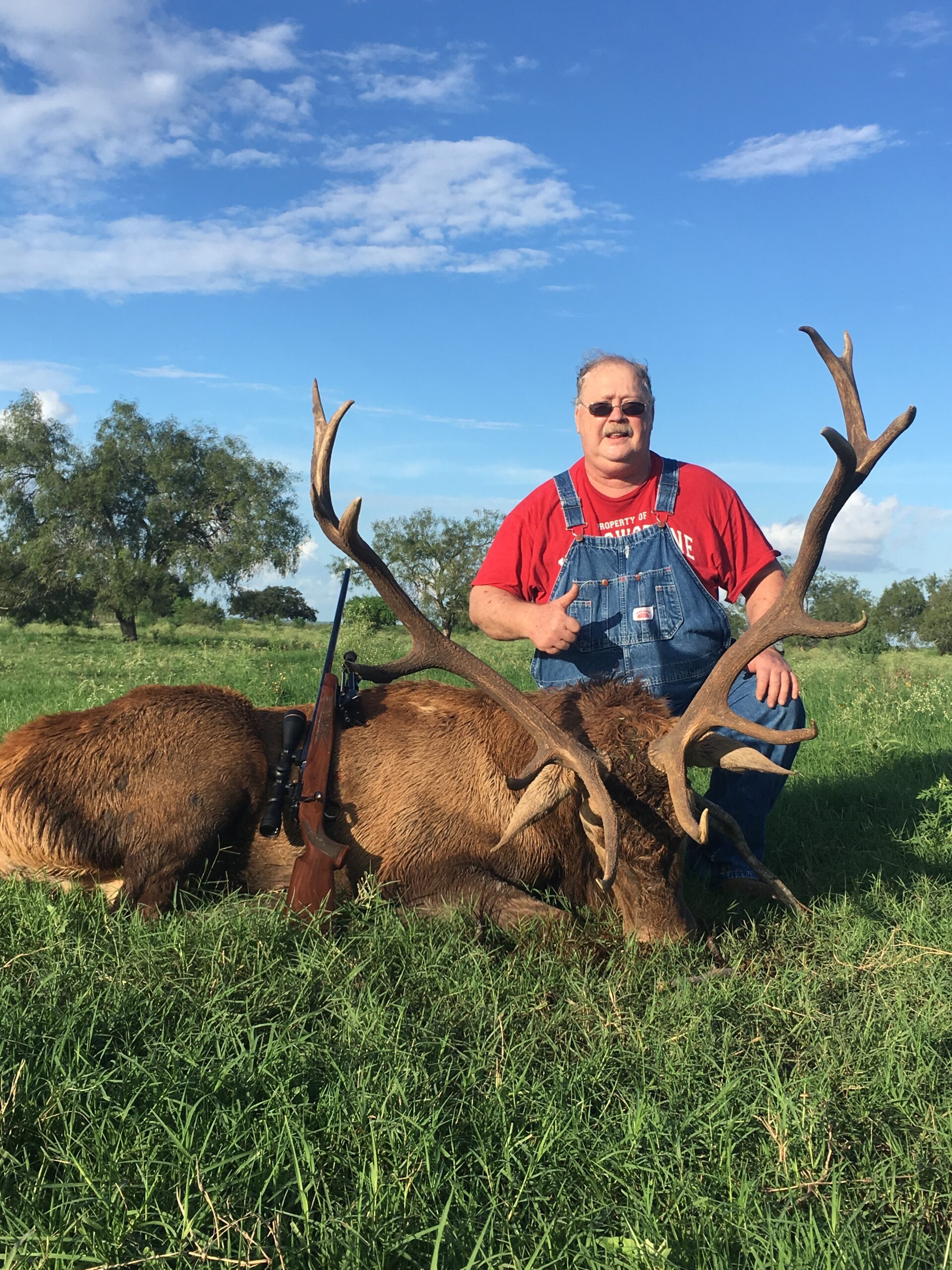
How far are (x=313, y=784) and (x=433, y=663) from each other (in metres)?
0.81

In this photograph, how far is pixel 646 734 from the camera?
4145 millimetres

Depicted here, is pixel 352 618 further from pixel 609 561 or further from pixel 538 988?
pixel 538 988

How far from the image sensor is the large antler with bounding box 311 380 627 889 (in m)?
3.85

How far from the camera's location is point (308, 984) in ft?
10.9

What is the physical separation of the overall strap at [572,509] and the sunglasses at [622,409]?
1.52 ft

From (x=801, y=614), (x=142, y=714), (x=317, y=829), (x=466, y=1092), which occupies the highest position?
(x=801, y=614)

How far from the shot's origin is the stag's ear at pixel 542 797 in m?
3.94

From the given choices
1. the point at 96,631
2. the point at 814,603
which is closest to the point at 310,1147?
the point at 96,631

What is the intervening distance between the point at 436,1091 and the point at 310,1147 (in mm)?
499

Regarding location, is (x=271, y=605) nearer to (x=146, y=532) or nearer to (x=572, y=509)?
(x=146, y=532)

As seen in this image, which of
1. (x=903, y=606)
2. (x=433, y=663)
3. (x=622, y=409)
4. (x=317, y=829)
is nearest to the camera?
(x=317, y=829)

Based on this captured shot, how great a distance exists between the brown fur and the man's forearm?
554 millimetres

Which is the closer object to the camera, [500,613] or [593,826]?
[593,826]

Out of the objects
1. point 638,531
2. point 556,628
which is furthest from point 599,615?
point 556,628
